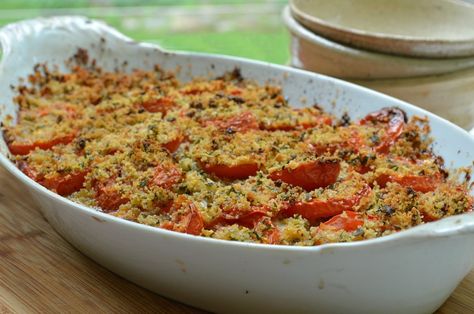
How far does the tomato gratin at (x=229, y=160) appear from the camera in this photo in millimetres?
1780

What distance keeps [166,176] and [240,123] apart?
0.44 m

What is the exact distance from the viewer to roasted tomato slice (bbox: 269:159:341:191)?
196 cm

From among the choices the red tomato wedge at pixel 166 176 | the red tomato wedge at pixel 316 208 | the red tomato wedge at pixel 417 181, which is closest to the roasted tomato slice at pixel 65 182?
the red tomato wedge at pixel 166 176

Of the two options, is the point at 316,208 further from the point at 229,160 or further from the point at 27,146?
the point at 27,146

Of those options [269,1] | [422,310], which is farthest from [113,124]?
[269,1]

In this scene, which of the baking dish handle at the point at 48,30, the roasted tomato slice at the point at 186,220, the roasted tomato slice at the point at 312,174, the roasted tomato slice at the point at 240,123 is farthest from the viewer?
the baking dish handle at the point at 48,30

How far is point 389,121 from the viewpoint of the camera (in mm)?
2299

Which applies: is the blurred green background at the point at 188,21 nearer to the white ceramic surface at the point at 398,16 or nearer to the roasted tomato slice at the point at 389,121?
the white ceramic surface at the point at 398,16

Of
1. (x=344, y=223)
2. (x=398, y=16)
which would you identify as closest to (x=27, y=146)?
(x=344, y=223)

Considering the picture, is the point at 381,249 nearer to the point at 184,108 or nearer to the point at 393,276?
the point at 393,276

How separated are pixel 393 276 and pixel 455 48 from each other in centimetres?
136

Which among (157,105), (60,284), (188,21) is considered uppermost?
(157,105)

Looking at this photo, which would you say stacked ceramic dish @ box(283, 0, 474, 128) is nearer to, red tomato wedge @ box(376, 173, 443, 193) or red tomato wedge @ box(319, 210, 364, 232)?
red tomato wedge @ box(376, 173, 443, 193)

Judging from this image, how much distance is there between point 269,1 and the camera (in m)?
6.77
